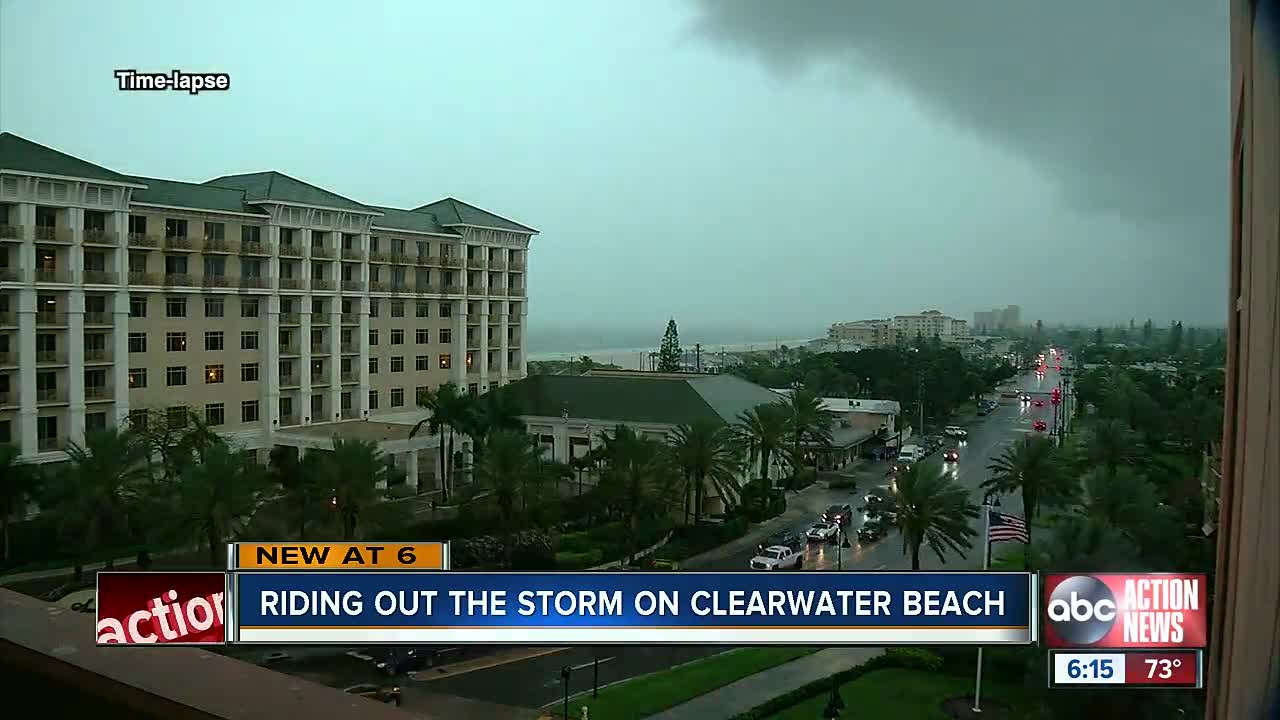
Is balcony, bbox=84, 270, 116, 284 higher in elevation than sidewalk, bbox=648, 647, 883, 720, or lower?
higher

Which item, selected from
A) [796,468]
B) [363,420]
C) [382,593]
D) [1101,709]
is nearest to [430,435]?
[363,420]

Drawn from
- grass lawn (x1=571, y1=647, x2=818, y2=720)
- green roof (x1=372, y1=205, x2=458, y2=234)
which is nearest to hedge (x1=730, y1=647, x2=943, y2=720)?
grass lawn (x1=571, y1=647, x2=818, y2=720)

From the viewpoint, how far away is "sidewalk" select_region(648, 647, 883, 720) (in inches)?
164

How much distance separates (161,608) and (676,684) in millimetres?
2329

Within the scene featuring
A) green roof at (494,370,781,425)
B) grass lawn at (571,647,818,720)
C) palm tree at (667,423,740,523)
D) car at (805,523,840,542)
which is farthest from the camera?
green roof at (494,370,781,425)

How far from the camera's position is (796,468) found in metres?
4.76

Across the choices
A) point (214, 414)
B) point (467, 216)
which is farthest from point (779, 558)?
point (214, 414)

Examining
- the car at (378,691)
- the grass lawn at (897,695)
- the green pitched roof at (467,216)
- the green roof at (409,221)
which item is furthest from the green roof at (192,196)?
the grass lawn at (897,695)

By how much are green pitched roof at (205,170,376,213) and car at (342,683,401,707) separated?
2517mm

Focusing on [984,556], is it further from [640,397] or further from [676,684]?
[640,397]

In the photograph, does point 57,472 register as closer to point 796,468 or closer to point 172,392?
point 172,392

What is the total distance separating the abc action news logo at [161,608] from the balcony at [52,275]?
1.87 meters

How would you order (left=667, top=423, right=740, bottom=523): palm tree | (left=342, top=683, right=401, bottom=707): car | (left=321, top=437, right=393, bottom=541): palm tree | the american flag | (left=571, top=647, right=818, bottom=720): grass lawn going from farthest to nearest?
(left=667, top=423, right=740, bottom=523): palm tree
(left=321, top=437, right=393, bottom=541): palm tree
(left=571, top=647, right=818, bottom=720): grass lawn
(left=342, top=683, right=401, bottom=707): car
the american flag

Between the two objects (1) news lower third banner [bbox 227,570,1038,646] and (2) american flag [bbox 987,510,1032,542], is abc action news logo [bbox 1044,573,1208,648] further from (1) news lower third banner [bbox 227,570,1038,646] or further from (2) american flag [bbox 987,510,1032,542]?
(2) american flag [bbox 987,510,1032,542]
